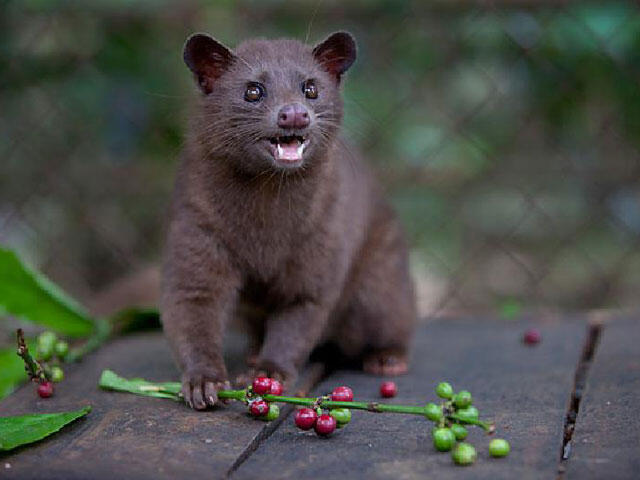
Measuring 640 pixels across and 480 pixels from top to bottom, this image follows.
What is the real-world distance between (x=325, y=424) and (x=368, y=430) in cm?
17

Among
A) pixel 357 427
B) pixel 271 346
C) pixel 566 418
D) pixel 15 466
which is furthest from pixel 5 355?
pixel 566 418

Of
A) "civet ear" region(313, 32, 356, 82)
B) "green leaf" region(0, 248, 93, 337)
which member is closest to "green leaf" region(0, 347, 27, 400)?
"green leaf" region(0, 248, 93, 337)

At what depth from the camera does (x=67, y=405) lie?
291cm

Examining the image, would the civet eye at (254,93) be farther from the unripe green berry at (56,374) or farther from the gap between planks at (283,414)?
the unripe green berry at (56,374)

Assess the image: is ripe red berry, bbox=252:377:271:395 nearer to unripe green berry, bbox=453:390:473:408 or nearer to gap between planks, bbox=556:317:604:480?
unripe green berry, bbox=453:390:473:408

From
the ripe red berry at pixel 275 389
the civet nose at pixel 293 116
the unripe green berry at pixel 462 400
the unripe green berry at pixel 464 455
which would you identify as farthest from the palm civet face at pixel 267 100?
the unripe green berry at pixel 464 455

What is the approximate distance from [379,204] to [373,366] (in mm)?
659

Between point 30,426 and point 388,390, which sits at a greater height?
point 388,390

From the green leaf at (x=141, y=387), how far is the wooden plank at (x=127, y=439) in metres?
0.02

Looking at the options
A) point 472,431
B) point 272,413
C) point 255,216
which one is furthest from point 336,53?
point 472,431

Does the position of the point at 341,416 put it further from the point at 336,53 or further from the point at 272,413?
the point at 336,53

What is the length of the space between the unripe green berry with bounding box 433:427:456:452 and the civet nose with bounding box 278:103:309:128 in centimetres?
96

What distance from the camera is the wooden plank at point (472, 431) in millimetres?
2357

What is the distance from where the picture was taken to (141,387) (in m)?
2.95
